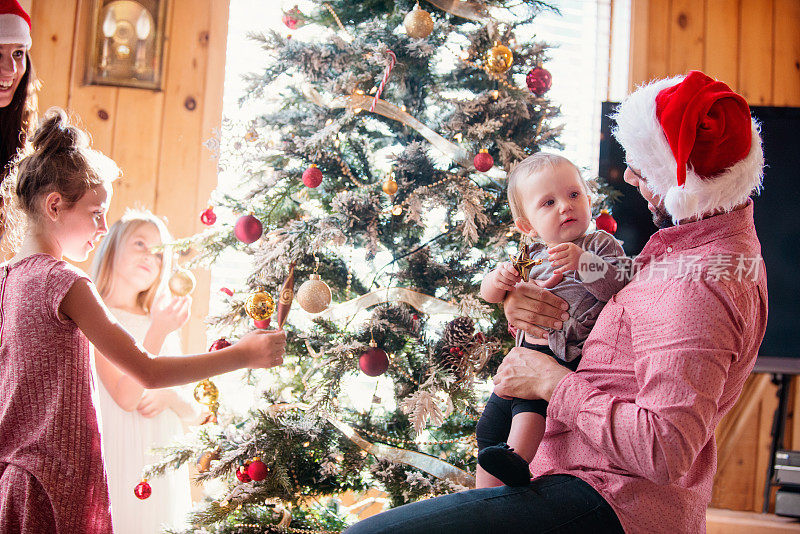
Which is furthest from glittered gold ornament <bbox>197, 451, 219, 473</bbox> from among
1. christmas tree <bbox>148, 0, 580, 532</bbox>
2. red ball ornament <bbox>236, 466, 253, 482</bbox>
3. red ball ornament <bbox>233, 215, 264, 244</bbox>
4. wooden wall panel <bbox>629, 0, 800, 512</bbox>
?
wooden wall panel <bbox>629, 0, 800, 512</bbox>

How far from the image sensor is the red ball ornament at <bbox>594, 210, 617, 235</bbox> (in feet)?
6.21

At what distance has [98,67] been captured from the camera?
2602 millimetres

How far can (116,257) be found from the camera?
7.00 ft

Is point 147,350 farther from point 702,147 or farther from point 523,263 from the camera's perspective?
→ point 702,147

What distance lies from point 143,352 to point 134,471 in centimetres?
93

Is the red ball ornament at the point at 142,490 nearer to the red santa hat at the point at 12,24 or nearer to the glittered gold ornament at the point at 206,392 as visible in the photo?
the glittered gold ornament at the point at 206,392

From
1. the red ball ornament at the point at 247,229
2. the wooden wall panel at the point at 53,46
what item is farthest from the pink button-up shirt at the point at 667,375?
the wooden wall panel at the point at 53,46

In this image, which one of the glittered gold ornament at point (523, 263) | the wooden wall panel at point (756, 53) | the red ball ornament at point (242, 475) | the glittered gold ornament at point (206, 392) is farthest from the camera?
the wooden wall panel at point (756, 53)

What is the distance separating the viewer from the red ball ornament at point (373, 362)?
1665 millimetres

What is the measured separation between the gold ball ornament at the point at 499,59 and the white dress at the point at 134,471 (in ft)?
4.93

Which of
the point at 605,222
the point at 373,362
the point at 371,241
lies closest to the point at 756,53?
the point at 605,222

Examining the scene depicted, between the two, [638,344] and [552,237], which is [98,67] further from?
[638,344]

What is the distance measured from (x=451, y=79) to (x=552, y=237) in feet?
2.46

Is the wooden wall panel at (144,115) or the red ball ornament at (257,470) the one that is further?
the wooden wall panel at (144,115)
